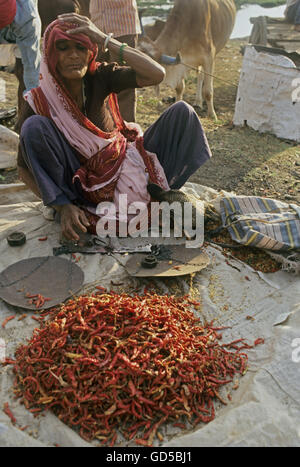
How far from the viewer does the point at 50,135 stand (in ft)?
9.85

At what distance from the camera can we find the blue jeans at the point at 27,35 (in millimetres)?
4059

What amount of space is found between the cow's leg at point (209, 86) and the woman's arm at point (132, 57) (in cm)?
341

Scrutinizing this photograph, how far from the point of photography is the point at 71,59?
9.51 feet

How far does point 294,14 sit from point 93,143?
848 centimetres

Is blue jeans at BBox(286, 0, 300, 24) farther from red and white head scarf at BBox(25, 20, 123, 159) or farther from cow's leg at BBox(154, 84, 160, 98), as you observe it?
red and white head scarf at BBox(25, 20, 123, 159)

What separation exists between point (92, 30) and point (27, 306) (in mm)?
1836

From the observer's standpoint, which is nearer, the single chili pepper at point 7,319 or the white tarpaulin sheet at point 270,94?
the single chili pepper at point 7,319

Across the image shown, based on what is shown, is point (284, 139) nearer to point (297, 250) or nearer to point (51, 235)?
point (297, 250)

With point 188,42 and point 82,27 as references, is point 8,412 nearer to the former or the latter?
point 82,27

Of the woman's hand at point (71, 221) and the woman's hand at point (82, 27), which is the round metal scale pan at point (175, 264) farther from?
the woman's hand at point (82, 27)

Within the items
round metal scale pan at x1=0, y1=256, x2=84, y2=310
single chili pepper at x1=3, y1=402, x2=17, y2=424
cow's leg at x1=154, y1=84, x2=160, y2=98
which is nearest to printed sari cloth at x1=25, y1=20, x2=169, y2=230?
round metal scale pan at x1=0, y1=256, x2=84, y2=310

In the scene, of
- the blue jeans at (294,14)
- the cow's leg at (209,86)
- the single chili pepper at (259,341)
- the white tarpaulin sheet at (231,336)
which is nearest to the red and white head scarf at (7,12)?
the white tarpaulin sheet at (231,336)

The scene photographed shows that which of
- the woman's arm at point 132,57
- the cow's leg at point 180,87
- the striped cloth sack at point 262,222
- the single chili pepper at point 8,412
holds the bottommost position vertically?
the cow's leg at point 180,87

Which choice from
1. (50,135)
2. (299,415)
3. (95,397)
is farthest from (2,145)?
(299,415)
